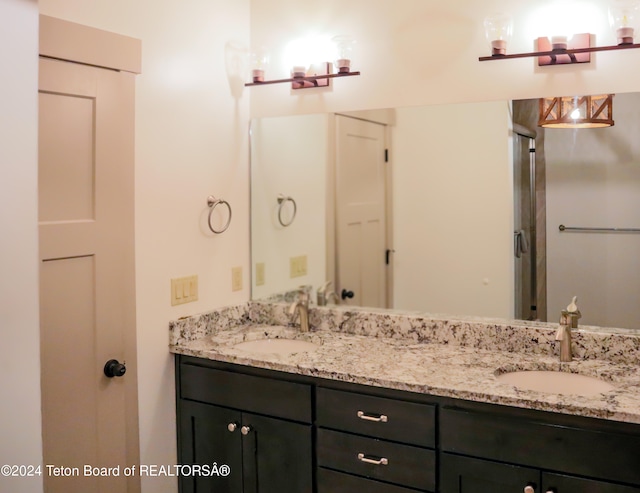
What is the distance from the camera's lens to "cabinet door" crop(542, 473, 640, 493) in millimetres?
1747

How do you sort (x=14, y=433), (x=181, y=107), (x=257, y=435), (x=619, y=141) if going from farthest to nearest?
1. (x=181, y=107)
2. (x=257, y=435)
3. (x=619, y=141)
4. (x=14, y=433)

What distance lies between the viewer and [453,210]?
8.48ft

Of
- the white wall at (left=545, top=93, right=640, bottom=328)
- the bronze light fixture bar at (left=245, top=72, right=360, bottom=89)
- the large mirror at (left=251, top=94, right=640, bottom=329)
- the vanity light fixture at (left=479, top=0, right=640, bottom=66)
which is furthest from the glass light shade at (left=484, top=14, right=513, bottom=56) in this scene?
the bronze light fixture bar at (left=245, top=72, right=360, bottom=89)

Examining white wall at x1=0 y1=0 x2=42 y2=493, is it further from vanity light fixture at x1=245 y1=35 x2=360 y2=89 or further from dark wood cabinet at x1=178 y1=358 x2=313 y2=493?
vanity light fixture at x1=245 y1=35 x2=360 y2=89

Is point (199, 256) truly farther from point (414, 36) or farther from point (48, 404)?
point (414, 36)

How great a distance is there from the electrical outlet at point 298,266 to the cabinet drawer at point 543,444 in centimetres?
114

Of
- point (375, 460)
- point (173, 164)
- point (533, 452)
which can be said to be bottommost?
point (375, 460)

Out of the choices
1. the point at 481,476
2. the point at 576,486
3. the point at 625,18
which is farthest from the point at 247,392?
the point at 625,18

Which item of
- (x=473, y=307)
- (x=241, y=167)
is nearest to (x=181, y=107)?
(x=241, y=167)

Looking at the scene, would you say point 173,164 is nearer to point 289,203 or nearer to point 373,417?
point 289,203

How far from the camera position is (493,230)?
8.18 feet

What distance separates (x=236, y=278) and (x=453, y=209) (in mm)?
1028

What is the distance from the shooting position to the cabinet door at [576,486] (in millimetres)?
1747

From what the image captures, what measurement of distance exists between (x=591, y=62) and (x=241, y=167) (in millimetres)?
1516
